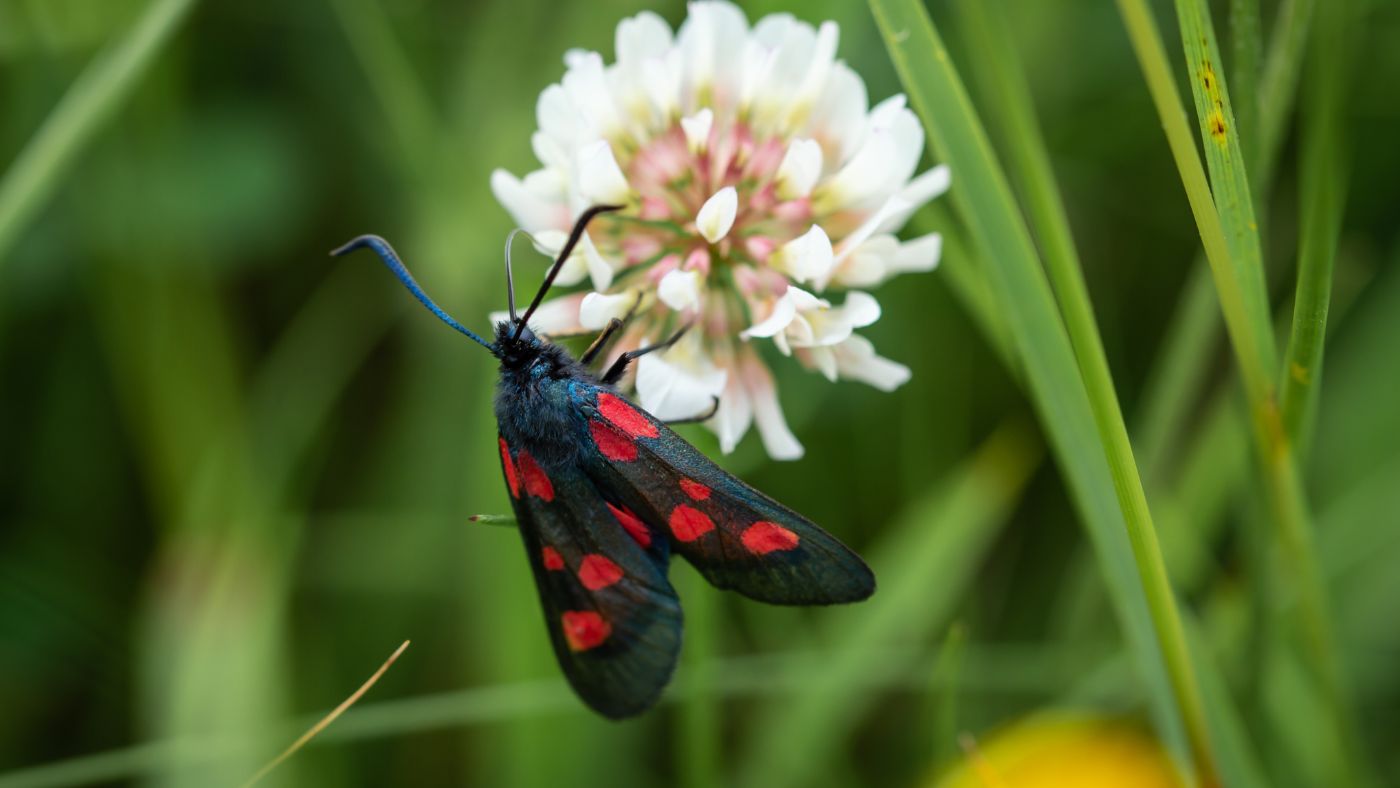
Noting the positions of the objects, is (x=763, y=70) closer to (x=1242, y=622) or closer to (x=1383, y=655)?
(x=1242, y=622)

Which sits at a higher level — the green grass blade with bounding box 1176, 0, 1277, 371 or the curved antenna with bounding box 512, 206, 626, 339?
the curved antenna with bounding box 512, 206, 626, 339

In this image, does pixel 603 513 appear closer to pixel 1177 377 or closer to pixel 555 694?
pixel 555 694

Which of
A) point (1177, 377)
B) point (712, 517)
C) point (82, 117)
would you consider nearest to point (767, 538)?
point (712, 517)

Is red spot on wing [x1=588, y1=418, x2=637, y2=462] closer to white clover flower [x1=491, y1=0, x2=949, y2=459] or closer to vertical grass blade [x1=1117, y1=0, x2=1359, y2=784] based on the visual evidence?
white clover flower [x1=491, y1=0, x2=949, y2=459]

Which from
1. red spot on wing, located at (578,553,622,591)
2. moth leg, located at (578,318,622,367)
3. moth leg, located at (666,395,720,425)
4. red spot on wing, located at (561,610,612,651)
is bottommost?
red spot on wing, located at (561,610,612,651)

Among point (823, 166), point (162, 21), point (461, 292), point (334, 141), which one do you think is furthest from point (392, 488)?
point (823, 166)

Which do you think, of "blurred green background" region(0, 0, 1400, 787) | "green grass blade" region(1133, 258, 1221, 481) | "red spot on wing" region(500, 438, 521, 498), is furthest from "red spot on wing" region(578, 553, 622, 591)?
"green grass blade" region(1133, 258, 1221, 481)
